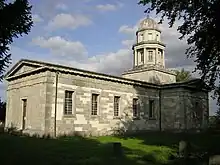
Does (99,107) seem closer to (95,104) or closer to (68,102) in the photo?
(95,104)

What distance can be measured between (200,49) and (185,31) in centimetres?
152

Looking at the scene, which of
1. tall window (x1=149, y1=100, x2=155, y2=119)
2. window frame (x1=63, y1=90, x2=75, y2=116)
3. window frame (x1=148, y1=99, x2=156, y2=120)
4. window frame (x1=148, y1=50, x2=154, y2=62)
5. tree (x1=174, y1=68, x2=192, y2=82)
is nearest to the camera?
window frame (x1=63, y1=90, x2=75, y2=116)

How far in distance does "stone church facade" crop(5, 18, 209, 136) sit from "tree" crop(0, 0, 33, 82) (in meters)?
14.0

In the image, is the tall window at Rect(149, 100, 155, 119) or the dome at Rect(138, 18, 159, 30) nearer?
the tall window at Rect(149, 100, 155, 119)

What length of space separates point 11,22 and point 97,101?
68.0 ft

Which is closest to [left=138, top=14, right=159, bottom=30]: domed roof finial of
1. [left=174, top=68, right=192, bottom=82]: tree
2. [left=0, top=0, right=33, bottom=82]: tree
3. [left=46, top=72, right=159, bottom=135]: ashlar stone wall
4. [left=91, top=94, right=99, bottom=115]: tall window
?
[left=46, top=72, right=159, bottom=135]: ashlar stone wall

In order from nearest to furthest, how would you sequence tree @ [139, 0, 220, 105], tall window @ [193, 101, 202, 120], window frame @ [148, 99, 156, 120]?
1. tree @ [139, 0, 220, 105]
2. window frame @ [148, 99, 156, 120]
3. tall window @ [193, 101, 202, 120]

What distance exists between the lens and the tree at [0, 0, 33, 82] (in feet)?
32.4

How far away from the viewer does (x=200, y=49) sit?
65.9 feet

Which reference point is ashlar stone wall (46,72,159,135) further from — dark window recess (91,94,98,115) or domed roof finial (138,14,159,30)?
domed roof finial (138,14,159,30)

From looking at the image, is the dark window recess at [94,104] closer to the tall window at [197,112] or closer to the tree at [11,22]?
the tall window at [197,112]

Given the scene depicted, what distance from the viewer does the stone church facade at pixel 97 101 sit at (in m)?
26.7

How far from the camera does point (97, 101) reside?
30.3 meters

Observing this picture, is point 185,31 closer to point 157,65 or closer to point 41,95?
point 41,95
